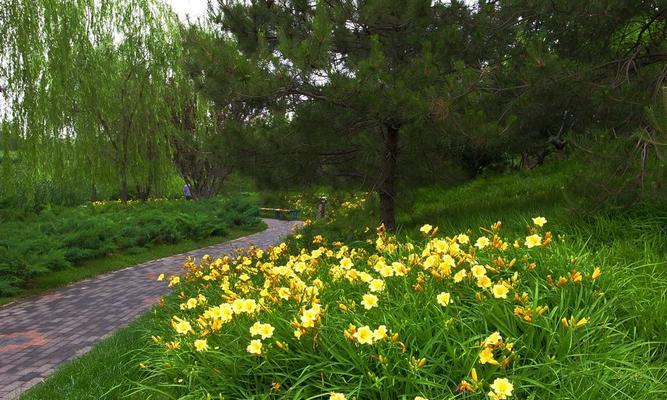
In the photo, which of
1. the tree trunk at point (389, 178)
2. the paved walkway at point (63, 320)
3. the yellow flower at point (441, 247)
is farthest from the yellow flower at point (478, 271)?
the tree trunk at point (389, 178)

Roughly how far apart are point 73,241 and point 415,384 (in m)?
10.4

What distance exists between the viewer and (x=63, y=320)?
264 inches

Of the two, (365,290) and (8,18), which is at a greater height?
(8,18)

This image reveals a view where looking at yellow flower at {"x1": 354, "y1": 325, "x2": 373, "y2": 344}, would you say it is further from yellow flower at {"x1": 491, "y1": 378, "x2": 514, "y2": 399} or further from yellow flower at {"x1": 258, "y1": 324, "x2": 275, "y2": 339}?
yellow flower at {"x1": 491, "y1": 378, "x2": 514, "y2": 399}

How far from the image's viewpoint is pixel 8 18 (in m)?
10.1

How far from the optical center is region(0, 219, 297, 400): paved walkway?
4.98 meters

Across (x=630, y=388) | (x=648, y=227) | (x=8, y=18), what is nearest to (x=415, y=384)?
(x=630, y=388)

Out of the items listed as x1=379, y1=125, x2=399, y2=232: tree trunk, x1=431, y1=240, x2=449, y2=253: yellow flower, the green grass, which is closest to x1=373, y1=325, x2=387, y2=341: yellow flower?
x1=431, y1=240, x2=449, y2=253: yellow flower

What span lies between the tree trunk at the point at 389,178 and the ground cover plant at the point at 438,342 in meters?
3.76

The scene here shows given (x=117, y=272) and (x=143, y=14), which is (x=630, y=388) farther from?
(x=143, y=14)

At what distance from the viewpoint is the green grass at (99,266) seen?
8.98 metres

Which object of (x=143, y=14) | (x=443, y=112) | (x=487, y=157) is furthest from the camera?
(x=143, y=14)

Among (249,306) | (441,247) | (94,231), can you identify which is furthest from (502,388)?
(94,231)

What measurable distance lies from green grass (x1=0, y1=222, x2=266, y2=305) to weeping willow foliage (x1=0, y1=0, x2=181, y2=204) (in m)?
2.45
